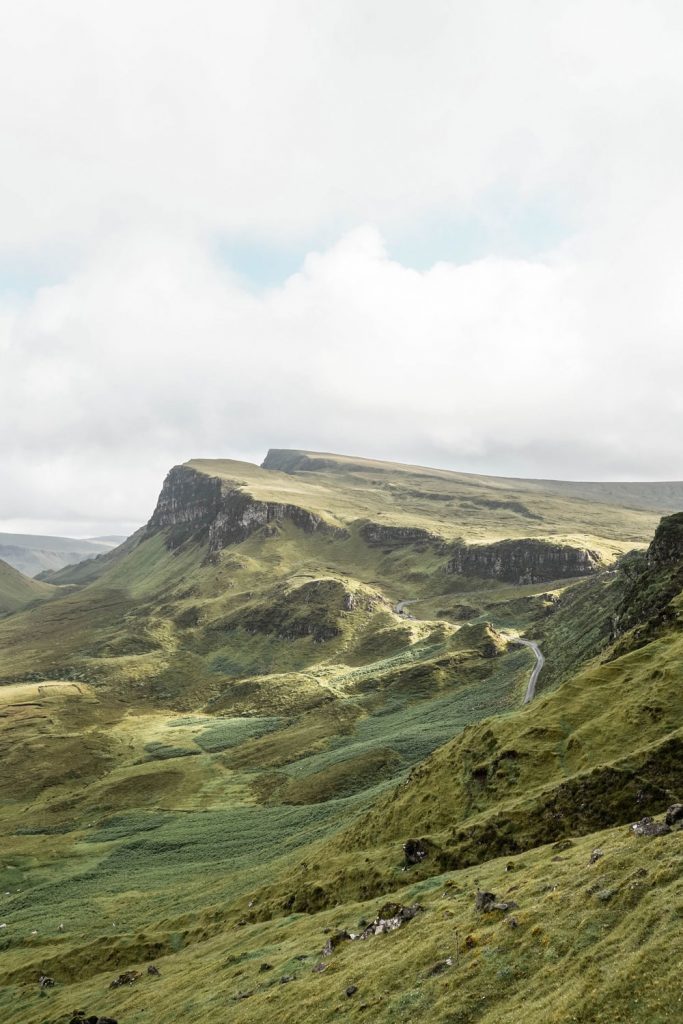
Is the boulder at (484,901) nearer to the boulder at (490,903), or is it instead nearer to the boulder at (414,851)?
the boulder at (490,903)

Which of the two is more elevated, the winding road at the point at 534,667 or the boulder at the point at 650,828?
the boulder at the point at 650,828

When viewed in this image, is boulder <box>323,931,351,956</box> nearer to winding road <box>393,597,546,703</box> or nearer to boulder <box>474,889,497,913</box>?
boulder <box>474,889,497,913</box>

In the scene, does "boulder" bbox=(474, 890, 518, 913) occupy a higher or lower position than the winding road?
higher

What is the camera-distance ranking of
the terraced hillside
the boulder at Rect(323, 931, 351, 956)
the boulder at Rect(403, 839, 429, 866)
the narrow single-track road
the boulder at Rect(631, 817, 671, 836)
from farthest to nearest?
the narrow single-track road, the boulder at Rect(403, 839, 429, 866), the boulder at Rect(323, 931, 351, 956), the boulder at Rect(631, 817, 671, 836), the terraced hillside

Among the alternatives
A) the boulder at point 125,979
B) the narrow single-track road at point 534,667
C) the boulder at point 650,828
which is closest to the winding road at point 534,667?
the narrow single-track road at point 534,667

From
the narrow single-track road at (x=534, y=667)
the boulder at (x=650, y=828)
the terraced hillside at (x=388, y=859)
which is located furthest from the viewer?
the narrow single-track road at (x=534, y=667)

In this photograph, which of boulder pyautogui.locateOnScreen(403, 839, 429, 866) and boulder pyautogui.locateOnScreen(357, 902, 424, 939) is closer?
boulder pyautogui.locateOnScreen(357, 902, 424, 939)

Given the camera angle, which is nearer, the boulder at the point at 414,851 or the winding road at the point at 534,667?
the boulder at the point at 414,851

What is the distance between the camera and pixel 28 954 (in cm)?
5869

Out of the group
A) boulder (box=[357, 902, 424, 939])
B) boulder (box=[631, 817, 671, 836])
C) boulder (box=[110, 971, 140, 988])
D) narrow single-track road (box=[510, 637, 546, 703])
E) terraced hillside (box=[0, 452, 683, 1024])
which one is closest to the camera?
terraced hillside (box=[0, 452, 683, 1024])

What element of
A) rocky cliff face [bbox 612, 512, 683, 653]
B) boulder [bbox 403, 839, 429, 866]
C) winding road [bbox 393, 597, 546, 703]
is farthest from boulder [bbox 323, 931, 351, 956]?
winding road [bbox 393, 597, 546, 703]

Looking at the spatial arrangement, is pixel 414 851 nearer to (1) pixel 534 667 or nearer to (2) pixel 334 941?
(2) pixel 334 941

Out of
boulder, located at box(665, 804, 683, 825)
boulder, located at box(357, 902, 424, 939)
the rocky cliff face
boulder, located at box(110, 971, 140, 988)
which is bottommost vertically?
boulder, located at box(110, 971, 140, 988)

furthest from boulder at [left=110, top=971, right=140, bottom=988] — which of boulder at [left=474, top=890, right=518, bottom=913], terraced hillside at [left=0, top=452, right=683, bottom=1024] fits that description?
boulder at [left=474, top=890, right=518, bottom=913]
